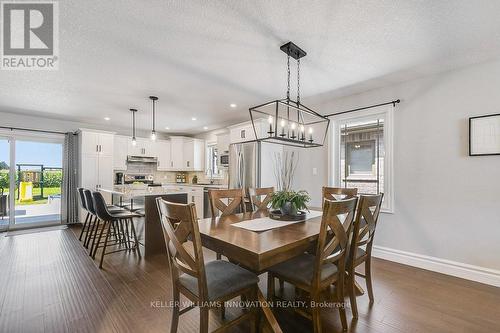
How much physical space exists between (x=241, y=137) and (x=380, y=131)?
8.58 ft

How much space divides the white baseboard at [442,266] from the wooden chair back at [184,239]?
2.96m

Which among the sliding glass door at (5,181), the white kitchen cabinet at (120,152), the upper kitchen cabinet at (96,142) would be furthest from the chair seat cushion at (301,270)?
the sliding glass door at (5,181)

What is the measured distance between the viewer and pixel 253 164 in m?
4.49

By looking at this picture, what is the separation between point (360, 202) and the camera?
1841mm

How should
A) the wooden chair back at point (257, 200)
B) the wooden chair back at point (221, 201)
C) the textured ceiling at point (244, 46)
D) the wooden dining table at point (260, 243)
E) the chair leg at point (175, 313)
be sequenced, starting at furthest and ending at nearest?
the wooden chair back at point (257, 200) → the wooden chair back at point (221, 201) → the textured ceiling at point (244, 46) → the chair leg at point (175, 313) → the wooden dining table at point (260, 243)

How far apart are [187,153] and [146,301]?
500 centimetres

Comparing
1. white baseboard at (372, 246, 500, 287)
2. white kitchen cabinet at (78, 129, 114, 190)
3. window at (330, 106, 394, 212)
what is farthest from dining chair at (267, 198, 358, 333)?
white kitchen cabinet at (78, 129, 114, 190)

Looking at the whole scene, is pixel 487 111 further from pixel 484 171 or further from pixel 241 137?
pixel 241 137

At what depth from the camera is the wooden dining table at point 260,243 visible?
131 cm

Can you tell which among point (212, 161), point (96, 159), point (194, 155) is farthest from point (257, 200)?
point (96, 159)

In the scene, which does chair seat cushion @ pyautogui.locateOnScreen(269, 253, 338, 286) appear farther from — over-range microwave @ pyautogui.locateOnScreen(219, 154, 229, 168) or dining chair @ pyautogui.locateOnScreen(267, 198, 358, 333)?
over-range microwave @ pyautogui.locateOnScreen(219, 154, 229, 168)

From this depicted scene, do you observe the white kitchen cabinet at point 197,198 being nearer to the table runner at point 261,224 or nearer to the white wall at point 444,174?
the table runner at point 261,224

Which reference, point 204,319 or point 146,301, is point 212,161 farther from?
point 204,319

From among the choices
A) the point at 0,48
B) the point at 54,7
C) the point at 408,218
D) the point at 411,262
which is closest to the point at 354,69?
the point at 408,218
